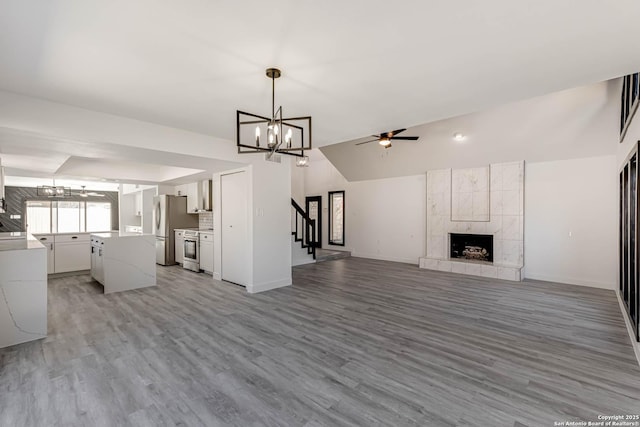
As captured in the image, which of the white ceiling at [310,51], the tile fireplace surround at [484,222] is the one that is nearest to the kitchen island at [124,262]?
the white ceiling at [310,51]

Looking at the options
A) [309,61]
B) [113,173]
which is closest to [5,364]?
[309,61]

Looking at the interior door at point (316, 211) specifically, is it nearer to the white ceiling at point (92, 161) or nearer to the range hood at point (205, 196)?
the range hood at point (205, 196)

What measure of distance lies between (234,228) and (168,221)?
2912 mm

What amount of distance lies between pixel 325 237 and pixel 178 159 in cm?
639

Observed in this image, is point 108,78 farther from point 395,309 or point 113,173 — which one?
point 113,173

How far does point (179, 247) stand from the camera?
7.43 m

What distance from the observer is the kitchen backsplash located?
7.42 m

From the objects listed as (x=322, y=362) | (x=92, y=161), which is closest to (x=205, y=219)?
(x=92, y=161)

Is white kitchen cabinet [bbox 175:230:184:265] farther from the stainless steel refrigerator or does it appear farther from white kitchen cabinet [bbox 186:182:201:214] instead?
white kitchen cabinet [bbox 186:182:201:214]

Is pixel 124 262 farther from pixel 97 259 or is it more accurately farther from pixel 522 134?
pixel 522 134

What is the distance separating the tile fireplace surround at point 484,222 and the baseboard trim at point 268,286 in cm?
382

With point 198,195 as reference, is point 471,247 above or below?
below

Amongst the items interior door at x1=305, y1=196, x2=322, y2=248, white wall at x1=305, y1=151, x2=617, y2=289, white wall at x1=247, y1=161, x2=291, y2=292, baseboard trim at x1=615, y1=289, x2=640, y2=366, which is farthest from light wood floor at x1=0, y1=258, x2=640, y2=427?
interior door at x1=305, y1=196, x2=322, y2=248

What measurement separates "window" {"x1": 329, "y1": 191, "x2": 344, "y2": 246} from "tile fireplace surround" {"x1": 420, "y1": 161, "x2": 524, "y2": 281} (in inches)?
121
